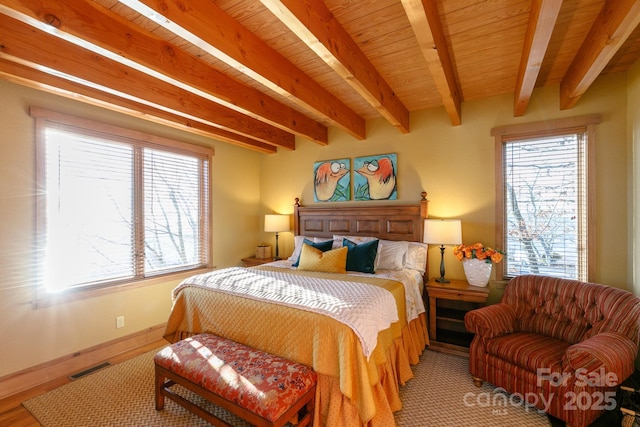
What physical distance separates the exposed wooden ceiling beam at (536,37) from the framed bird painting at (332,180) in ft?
6.71

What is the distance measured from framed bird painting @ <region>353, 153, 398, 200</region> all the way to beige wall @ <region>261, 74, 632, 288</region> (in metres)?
0.09

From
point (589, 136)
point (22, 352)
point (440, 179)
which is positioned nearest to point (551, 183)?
point (589, 136)

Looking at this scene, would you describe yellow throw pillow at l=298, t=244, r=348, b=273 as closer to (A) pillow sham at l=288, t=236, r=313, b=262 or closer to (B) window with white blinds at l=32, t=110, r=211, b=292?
(A) pillow sham at l=288, t=236, r=313, b=262

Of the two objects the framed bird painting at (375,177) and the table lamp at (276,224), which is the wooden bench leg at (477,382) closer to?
the framed bird painting at (375,177)

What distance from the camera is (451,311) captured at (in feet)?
9.99

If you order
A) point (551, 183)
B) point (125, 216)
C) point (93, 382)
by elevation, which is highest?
point (551, 183)

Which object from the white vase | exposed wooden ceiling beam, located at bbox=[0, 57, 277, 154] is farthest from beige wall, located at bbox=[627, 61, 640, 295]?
exposed wooden ceiling beam, located at bbox=[0, 57, 277, 154]

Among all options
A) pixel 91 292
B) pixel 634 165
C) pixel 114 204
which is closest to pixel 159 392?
pixel 91 292

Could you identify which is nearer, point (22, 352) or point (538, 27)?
point (538, 27)

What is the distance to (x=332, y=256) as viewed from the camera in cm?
290

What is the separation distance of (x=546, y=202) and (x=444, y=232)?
100cm

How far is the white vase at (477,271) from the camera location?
2.75 m

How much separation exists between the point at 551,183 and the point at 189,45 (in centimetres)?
339

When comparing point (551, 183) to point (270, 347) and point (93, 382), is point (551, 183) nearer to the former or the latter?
point (270, 347)
